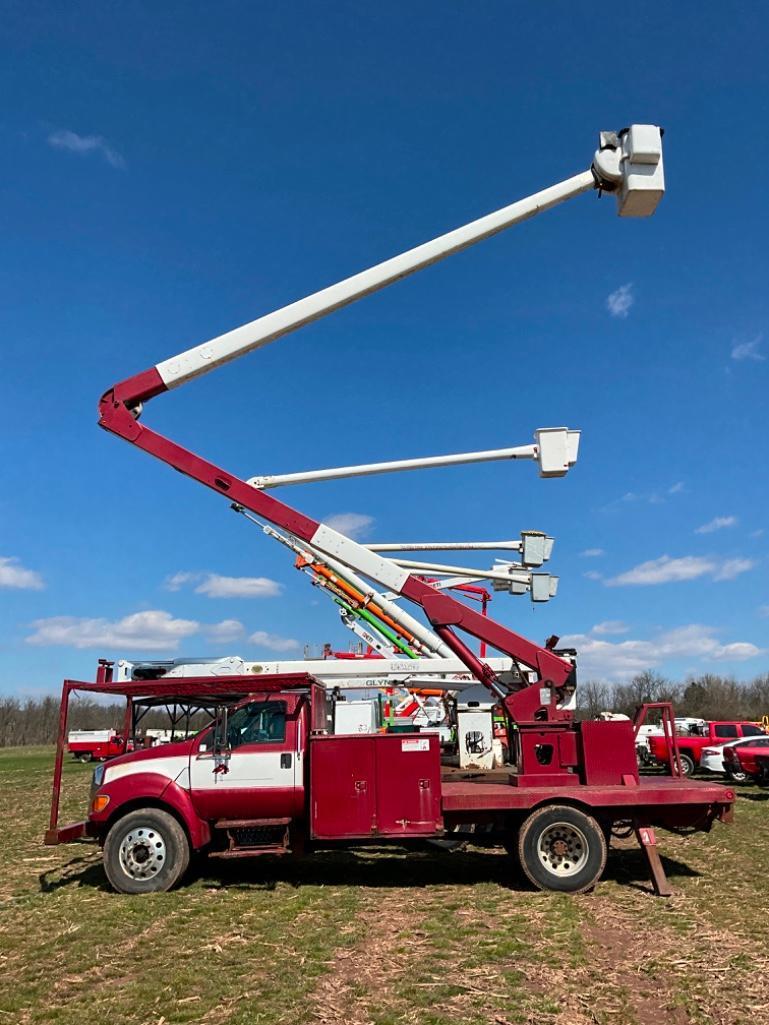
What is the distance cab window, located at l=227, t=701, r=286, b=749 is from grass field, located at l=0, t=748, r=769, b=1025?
173 cm

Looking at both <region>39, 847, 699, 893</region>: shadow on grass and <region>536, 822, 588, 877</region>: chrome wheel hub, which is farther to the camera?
<region>39, 847, 699, 893</region>: shadow on grass

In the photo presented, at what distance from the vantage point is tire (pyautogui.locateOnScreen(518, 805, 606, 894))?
29.3 feet

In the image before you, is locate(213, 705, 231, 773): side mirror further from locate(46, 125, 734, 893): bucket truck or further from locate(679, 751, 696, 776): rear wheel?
locate(679, 751, 696, 776): rear wheel

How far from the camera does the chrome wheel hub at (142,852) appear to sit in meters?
9.01

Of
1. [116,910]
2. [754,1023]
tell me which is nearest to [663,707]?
[754,1023]

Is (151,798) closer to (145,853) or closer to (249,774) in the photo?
(145,853)

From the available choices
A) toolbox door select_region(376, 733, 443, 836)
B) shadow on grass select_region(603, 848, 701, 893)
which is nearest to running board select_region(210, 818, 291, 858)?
toolbox door select_region(376, 733, 443, 836)

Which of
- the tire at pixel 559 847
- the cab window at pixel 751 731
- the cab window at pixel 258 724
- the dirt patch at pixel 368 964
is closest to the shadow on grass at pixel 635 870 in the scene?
the tire at pixel 559 847

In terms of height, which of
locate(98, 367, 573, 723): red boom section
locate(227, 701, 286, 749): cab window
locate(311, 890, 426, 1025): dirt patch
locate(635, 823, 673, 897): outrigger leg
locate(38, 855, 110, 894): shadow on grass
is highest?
locate(98, 367, 573, 723): red boom section

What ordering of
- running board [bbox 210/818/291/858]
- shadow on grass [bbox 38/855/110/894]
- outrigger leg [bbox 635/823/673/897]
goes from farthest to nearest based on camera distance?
shadow on grass [bbox 38/855/110/894] < running board [bbox 210/818/291/858] < outrigger leg [bbox 635/823/673/897]

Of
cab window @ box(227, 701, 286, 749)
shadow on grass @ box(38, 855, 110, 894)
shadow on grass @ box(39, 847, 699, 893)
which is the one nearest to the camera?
cab window @ box(227, 701, 286, 749)

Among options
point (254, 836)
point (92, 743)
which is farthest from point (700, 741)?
point (92, 743)

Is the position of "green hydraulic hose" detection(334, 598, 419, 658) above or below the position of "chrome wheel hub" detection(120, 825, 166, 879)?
above

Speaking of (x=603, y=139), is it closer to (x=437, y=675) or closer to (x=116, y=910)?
(x=116, y=910)
